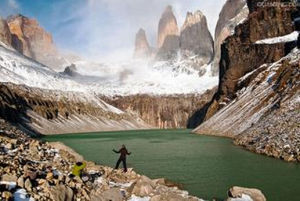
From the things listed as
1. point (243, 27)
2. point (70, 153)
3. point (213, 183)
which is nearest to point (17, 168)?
point (70, 153)

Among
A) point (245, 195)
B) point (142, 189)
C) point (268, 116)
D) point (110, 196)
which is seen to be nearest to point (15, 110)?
point (268, 116)

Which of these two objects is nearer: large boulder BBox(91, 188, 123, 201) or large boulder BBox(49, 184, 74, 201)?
large boulder BBox(49, 184, 74, 201)

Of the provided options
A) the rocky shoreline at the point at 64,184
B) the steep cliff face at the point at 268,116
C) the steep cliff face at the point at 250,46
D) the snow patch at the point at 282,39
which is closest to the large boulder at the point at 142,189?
the rocky shoreline at the point at 64,184

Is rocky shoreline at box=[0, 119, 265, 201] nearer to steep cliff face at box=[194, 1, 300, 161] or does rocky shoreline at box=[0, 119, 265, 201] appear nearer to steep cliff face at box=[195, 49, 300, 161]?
steep cliff face at box=[195, 49, 300, 161]

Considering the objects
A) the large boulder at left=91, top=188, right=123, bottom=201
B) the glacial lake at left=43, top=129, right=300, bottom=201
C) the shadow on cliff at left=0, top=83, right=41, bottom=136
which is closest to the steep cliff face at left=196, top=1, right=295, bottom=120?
the shadow on cliff at left=0, top=83, right=41, bottom=136

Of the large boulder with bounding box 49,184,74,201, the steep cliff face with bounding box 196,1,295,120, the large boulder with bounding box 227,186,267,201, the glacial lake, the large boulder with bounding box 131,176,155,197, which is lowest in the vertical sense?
the glacial lake

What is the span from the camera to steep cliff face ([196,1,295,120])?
139000 mm

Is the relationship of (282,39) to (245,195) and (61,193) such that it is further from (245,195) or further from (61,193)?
(61,193)

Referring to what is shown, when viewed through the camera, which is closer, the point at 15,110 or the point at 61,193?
the point at 61,193

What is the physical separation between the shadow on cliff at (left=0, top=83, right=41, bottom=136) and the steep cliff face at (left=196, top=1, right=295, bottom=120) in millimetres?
77858

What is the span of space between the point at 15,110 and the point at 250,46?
99578 mm

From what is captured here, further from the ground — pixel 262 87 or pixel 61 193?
pixel 262 87

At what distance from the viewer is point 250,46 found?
14562 centimetres

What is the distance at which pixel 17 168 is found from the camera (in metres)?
22.7
